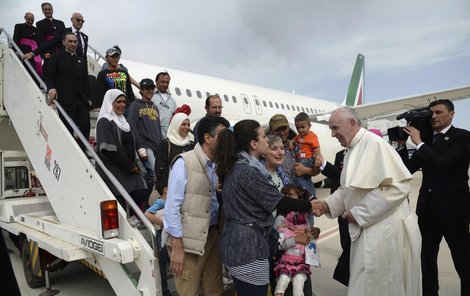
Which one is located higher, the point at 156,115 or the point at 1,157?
the point at 156,115

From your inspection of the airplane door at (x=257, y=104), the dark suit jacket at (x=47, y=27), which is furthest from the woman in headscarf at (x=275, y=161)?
the airplane door at (x=257, y=104)

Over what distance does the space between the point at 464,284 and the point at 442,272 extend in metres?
1.43

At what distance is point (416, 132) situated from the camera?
3.10 m

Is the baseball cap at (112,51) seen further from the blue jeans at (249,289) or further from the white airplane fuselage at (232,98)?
the blue jeans at (249,289)

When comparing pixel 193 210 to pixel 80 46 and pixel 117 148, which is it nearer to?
pixel 117 148

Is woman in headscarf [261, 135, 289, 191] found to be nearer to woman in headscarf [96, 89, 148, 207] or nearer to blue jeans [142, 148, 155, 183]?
woman in headscarf [96, 89, 148, 207]

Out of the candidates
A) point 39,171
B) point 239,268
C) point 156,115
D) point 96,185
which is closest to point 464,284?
point 239,268

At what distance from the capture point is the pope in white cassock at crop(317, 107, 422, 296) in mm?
2436

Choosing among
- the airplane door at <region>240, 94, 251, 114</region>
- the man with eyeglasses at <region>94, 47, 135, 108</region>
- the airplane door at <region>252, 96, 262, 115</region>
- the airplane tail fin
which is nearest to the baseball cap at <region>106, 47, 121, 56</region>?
the man with eyeglasses at <region>94, 47, 135, 108</region>

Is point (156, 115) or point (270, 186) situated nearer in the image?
point (270, 186)

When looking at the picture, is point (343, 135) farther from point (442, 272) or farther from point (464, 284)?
point (442, 272)

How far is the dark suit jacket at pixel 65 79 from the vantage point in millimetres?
4535

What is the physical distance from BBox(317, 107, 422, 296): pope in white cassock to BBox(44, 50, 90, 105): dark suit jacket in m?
3.57

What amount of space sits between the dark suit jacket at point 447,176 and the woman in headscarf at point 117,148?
2634mm
